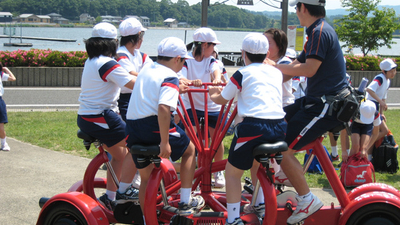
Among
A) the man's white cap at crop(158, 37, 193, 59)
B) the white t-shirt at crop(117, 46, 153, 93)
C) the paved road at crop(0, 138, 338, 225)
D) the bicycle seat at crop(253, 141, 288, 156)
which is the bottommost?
the paved road at crop(0, 138, 338, 225)

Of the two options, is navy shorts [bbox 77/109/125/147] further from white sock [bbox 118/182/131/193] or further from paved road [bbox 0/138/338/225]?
paved road [bbox 0/138/338/225]

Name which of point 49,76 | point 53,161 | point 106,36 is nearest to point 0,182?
point 53,161

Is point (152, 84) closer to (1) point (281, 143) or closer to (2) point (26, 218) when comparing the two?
(1) point (281, 143)

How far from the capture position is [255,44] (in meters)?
3.57

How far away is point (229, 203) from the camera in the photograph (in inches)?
142

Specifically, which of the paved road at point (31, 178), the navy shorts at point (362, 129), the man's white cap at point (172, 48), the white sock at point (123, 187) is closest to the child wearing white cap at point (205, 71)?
the paved road at point (31, 178)

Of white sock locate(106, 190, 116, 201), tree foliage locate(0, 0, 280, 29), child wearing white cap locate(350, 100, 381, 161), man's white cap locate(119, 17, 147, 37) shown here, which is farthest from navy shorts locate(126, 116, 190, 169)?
tree foliage locate(0, 0, 280, 29)

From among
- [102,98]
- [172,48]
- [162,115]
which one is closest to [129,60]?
[102,98]

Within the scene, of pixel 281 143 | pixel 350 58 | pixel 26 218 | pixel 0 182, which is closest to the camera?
pixel 281 143

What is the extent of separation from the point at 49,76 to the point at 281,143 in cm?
1269

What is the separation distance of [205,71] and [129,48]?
1200mm

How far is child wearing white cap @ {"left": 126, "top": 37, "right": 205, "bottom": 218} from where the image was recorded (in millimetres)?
3432

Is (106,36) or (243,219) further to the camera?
(106,36)

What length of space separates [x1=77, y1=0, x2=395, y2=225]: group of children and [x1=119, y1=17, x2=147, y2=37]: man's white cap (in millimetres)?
593
